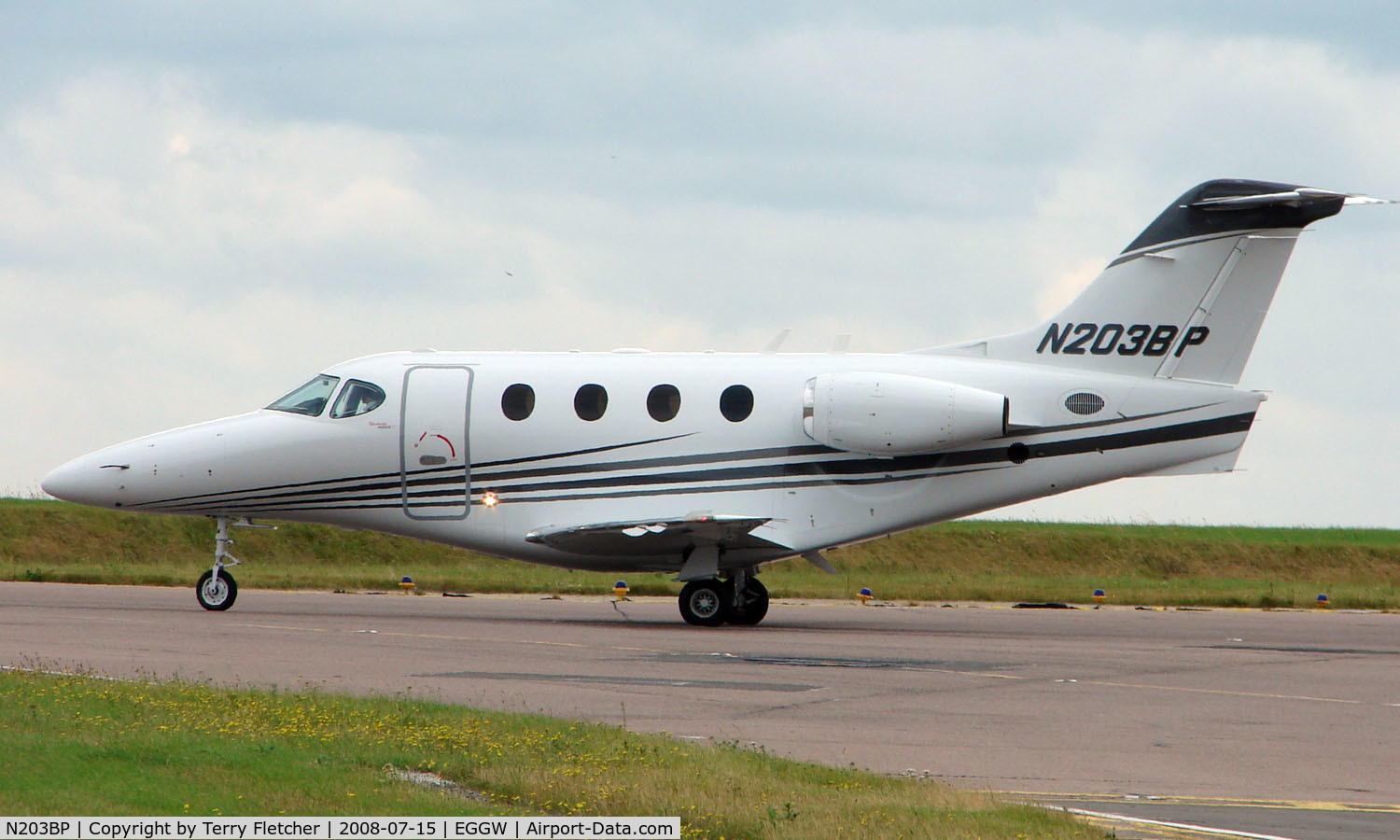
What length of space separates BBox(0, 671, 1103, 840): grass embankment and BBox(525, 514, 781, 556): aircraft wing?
32.9ft

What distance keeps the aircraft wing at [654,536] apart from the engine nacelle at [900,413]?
1.77m

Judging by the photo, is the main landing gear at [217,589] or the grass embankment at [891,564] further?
the grass embankment at [891,564]

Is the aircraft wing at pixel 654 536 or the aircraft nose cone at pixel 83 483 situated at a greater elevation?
the aircraft nose cone at pixel 83 483

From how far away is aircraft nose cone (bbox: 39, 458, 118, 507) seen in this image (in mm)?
23578

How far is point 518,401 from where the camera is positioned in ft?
75.9

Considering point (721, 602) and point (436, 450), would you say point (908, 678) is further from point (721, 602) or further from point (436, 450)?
point (436, 450)

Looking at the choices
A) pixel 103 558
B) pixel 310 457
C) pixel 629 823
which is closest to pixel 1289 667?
pixel 629 823

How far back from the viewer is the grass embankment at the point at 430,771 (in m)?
8.34

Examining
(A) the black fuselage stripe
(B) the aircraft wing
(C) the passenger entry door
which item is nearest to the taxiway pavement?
(B) the aircraft wing

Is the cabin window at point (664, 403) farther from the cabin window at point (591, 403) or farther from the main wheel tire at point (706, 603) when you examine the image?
the main wheel tire at point (706, 603)
